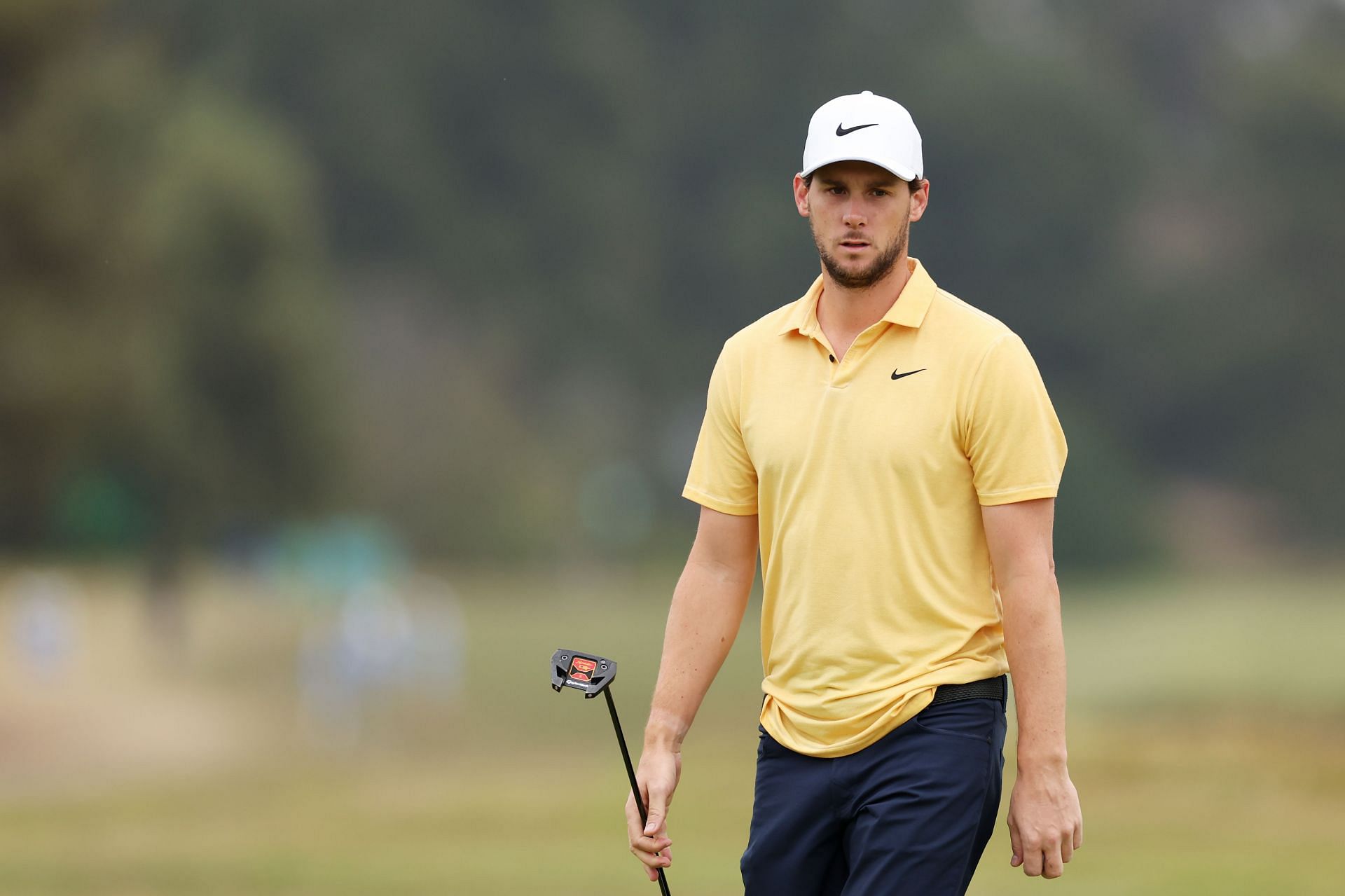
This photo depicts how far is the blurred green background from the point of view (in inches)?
655

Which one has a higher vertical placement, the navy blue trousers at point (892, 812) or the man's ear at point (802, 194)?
the man's ear at point (802, 194)

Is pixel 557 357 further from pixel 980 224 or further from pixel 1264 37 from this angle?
pixel 1264 37

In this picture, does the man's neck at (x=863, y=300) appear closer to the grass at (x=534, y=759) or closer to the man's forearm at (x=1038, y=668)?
the man's forearm at (x=1038, y=668)

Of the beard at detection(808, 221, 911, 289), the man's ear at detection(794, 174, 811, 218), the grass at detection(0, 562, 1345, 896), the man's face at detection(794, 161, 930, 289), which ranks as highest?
the man's ear at detection(794, 174, 811, 218)

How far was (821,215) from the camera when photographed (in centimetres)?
309

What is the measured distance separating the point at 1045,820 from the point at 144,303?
53.2ft

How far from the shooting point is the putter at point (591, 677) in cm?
321

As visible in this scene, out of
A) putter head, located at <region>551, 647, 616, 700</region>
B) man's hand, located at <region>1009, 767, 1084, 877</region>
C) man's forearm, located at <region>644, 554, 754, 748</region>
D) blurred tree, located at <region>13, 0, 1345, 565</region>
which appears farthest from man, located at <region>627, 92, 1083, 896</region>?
blurred tree, located at <region>13, 0, 1345, 565</region>

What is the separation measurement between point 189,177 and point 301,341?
6.80ft

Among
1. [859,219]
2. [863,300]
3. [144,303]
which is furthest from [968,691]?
[144,303]

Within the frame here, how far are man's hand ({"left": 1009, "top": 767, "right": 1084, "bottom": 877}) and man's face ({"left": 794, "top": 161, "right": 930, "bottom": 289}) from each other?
83 cm

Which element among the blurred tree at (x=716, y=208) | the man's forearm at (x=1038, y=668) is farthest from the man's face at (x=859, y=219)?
the blurred tree at (x=716, y=208)

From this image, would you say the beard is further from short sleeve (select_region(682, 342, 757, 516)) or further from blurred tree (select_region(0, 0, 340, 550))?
blurred tree (select_region(0, 0, 340, 550))

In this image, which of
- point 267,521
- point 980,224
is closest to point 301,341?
point 267,521
